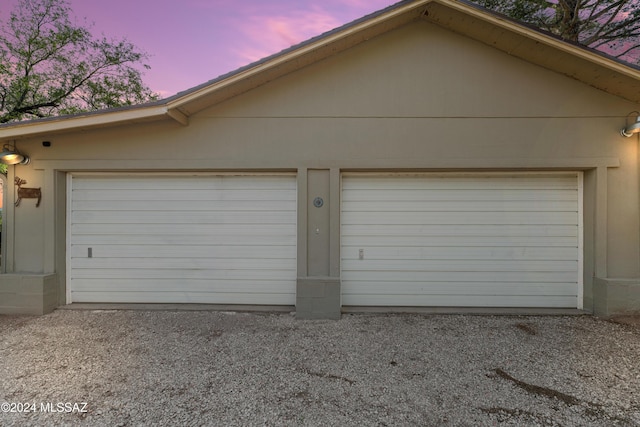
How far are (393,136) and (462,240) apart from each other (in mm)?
2028

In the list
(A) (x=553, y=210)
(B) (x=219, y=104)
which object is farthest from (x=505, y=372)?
(B) (x=219, y=104)

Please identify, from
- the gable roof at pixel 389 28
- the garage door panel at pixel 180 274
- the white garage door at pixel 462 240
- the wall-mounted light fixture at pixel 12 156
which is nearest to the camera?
the gable roof at pixel 389 28

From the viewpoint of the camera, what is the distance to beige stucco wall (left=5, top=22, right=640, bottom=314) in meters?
4.30

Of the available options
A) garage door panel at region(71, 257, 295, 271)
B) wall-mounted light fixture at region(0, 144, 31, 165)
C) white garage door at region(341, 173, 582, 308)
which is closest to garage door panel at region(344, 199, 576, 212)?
white garage door at region(341, 173, 582, 308)

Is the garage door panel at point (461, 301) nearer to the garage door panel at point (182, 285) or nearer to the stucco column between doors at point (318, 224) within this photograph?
the stucco column between doors at point (318, 224)

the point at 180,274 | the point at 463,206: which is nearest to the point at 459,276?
the point at 463,206

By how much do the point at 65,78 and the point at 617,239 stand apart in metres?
14.0

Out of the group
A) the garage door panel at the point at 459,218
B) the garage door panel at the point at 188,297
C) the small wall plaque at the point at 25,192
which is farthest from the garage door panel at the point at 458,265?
the small wall plaque at the point at 25,192

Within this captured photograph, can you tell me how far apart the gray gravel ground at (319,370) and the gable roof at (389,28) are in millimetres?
2986

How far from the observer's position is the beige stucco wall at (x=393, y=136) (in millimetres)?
4305

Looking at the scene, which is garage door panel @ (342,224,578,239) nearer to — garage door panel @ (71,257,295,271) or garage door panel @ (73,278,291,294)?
garage door panel @ (71,257,295,271)

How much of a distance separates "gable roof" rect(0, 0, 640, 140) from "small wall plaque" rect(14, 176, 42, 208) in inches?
26.5

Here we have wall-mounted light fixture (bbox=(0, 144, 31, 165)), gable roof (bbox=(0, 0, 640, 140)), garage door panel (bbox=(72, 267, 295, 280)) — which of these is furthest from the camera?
garage door panel (bbox=(72, 267, 295, 280))

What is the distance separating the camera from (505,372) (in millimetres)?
2914
